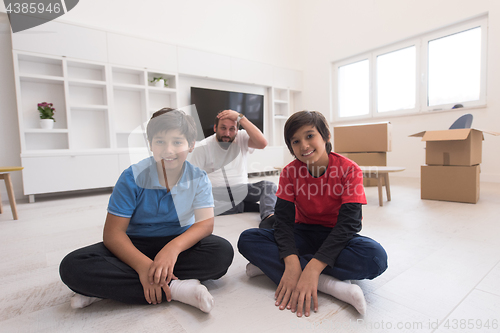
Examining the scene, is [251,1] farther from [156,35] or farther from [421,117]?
[421,117]

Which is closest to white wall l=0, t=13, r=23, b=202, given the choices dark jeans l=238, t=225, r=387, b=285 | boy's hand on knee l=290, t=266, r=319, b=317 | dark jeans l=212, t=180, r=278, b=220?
dark jeans l=212, t=180, r=278, b=220

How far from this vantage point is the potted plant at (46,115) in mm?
2896

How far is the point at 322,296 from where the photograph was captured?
86cm

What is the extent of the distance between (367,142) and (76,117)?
11.2 feet

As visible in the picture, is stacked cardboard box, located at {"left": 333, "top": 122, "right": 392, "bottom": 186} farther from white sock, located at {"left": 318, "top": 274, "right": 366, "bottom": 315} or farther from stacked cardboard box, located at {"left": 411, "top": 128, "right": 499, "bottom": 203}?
white sock, located at {"left": 318, "top": 274, "right": 366, "bottom": 315}

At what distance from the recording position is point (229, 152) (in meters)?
1.96

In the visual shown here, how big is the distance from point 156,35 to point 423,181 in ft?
12.0

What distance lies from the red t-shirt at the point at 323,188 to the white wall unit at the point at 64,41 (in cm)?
309

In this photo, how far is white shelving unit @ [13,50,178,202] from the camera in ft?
9.29

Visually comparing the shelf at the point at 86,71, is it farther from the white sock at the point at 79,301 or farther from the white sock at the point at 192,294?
the white sock at the point at 192,294

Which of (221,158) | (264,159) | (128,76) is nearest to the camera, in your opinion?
(221,158)

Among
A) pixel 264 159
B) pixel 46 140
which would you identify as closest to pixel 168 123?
pixel 46 140

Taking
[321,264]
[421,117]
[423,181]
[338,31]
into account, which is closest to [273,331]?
[321,264]

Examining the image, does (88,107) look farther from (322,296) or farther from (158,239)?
(322,296)
